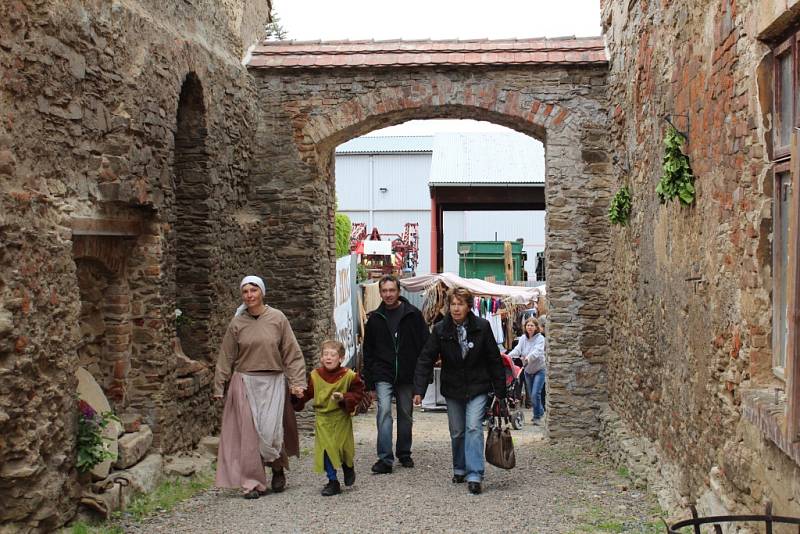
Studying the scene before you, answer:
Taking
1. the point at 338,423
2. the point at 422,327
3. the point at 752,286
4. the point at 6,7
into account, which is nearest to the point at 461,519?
the point at 338,423

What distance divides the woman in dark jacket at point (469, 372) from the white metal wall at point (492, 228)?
28.8 metres

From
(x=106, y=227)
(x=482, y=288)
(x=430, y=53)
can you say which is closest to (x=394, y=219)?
(x=482, y=288)

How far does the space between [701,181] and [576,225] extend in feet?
13.7

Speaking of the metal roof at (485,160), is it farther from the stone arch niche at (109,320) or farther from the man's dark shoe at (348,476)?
the stone arch niche at (109,320)

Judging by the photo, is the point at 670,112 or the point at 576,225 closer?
the point at 670,112

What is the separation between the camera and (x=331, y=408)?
21.0 feet

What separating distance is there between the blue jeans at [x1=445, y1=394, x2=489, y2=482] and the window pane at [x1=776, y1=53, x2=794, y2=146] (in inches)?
121

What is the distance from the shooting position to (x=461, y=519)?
228 inches

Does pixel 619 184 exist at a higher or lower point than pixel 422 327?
higher

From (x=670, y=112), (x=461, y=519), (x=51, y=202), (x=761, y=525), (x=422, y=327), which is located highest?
(x=670, y=112)

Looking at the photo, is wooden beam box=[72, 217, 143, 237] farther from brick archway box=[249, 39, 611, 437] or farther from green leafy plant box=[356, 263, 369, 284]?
green leafy plant box=[356, 263, 369, 284]

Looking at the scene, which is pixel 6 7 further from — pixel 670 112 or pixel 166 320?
pixel 670 112

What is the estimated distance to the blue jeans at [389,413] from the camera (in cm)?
712

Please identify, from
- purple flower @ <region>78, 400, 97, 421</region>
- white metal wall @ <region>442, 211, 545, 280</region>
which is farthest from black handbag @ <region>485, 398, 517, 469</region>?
white metal wall @ <region>442, 211, 545, 280</region>
